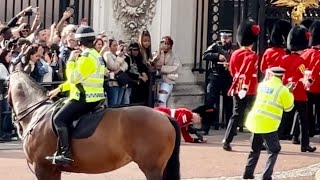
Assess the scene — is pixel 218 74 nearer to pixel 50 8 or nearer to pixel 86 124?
pixel 50 8

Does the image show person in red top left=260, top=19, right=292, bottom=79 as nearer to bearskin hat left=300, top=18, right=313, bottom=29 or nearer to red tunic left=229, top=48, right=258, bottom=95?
red tunic left=229, top=48, right=258, bottom=95

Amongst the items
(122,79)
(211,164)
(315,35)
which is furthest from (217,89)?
(211,164)

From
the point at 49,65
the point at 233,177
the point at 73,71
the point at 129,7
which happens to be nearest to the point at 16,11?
the point at 129,7

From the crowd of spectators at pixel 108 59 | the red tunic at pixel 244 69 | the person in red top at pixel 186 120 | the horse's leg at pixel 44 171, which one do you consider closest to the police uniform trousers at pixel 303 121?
the red tunic at pixel 244 69

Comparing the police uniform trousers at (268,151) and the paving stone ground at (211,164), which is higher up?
the police uniform trousers at (268,151)

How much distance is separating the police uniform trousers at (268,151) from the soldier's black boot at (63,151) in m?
2.68

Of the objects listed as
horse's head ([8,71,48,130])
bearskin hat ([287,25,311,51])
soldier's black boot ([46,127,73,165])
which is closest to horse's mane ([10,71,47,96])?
horse's head ([8,71,48,130])

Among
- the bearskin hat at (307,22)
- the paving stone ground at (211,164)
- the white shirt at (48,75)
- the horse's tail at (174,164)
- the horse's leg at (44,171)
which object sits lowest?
the paving stone ground at (211,164)

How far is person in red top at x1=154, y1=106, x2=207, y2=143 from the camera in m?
12.7

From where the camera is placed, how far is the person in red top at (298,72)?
1345 cm

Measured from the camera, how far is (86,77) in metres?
8.97

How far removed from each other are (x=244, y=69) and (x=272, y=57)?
78 cm

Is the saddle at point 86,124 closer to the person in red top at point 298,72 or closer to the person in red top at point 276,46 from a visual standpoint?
the person in red top at point 298,72

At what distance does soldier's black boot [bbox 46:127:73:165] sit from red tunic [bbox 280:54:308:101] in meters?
5.43
